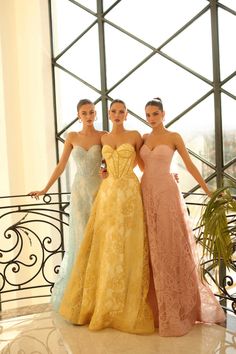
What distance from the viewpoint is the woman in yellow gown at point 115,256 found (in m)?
3.39

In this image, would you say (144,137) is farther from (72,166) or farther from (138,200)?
(72,166)

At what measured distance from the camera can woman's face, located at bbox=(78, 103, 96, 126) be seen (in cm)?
390

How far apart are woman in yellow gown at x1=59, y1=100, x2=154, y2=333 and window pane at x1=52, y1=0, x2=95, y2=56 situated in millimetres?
2928

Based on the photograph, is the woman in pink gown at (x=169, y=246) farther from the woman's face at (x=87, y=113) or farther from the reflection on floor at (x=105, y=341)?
the woman's face at (x=87, y=113)

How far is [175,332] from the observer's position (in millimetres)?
3318

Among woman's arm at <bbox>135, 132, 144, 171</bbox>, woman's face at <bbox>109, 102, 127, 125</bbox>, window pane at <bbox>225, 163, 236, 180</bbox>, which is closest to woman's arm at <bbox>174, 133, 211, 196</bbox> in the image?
woman's arm at <bbox>135, 132, 144, 171</bbox>

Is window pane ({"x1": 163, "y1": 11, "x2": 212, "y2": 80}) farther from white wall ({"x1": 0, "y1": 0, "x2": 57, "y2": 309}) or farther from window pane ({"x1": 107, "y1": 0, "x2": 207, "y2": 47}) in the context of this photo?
white wall ({"x1": 0, "y1": 0, "x2": 57, "y2": 309})

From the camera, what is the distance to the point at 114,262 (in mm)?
3436

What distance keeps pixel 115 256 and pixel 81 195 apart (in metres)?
0.74

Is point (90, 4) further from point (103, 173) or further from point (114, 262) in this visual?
point (114, 262)

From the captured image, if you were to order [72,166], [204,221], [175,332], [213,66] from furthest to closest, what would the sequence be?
[72,166] → [213,66] → [175,332] → [204,221]

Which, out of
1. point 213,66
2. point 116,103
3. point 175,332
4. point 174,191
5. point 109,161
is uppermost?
point 213,66

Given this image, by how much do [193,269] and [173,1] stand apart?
Result: 3410 mm

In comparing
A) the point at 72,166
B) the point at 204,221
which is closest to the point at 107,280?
the point at 204,221
